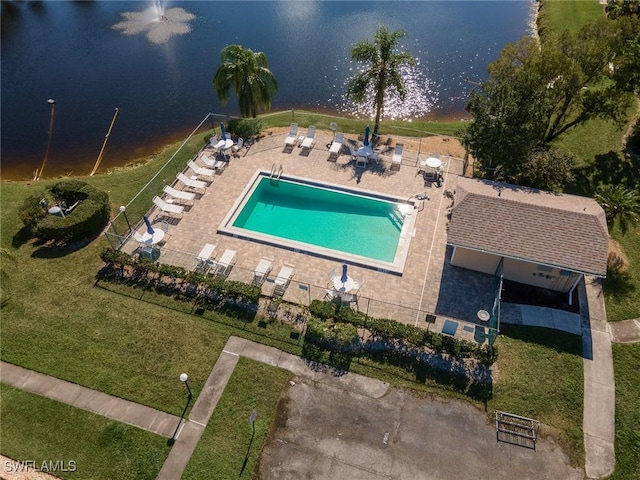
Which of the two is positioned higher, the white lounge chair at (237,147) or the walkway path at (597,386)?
the white lounge chair at (237,147)

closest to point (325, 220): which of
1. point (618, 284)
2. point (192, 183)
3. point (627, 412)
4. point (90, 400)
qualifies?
point (192, 183)

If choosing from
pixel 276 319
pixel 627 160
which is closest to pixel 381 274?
pixel 276 319

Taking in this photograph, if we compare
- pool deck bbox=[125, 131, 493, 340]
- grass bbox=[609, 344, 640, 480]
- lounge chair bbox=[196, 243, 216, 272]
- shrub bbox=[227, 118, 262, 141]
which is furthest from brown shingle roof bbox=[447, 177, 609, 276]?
shrub bbox=[227, 118, 262, 141]

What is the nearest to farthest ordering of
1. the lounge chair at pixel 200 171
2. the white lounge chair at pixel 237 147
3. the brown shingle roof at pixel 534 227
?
the brown shingle roof at pixel 534 227
the lounge chair at pixel 200 171
the white lounge chair at pixel 237 147

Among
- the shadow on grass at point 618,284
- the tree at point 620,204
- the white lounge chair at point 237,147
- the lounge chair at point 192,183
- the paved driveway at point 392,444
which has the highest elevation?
the tree at point 620,204

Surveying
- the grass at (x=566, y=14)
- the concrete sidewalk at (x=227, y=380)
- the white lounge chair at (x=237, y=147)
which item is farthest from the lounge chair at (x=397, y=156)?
the grass at (x=566, y=14)

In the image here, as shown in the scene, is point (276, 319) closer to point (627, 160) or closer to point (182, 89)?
point (627, 160)

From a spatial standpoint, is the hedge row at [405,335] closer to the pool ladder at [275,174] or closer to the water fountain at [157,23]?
the pool ladder at [275,174]
